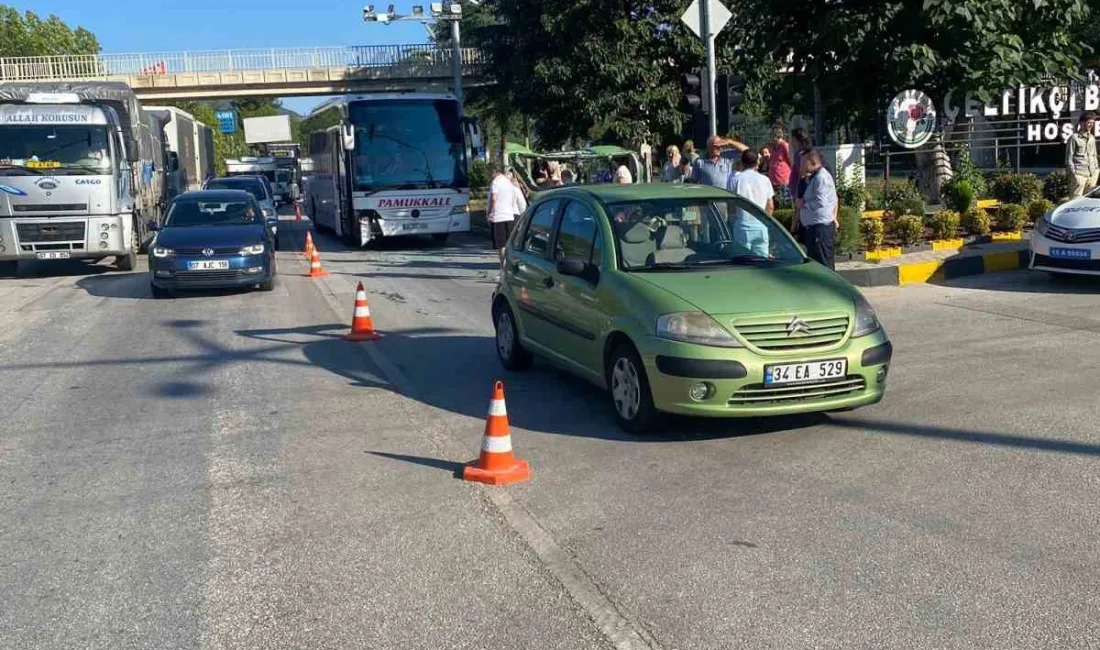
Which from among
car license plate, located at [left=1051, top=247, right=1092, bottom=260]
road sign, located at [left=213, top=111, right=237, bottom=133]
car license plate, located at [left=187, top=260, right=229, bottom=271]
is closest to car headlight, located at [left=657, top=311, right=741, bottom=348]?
car license plate, located at [left=1051, top=247, right=1092, bottom=260]

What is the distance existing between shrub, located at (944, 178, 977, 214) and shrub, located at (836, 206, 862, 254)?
2732mm

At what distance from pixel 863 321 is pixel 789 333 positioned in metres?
0.62

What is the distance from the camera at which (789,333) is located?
6773 mm

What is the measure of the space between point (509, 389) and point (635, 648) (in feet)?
15.6

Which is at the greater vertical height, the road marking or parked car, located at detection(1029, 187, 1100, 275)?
parked car, located at detection(1029, 187, 1100, 275)

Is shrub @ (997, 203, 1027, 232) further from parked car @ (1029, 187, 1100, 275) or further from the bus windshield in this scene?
the bus windshield

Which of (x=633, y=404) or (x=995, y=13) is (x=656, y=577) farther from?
(x=995, y=13)

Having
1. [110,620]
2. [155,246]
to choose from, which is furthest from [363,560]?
[155,246]

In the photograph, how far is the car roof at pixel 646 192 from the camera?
8141 millimetres

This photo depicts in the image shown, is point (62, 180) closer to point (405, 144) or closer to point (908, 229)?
point (405, 144)

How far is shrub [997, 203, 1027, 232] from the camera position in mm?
16125

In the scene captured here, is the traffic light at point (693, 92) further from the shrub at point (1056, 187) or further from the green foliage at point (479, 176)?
the green foliage at point (479, 176)

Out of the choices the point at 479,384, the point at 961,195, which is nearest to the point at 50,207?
the point at 479,384

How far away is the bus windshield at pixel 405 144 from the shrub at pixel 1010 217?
36.7ft
